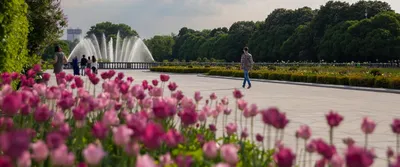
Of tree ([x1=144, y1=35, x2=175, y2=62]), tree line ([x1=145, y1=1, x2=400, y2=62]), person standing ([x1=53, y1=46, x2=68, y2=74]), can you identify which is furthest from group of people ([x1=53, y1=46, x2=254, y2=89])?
tree ([x1=144, y1=35, x2=175, y2=62])

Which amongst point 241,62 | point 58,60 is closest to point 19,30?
point 58,60

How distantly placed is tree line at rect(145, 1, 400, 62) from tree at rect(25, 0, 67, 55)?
39.4 metres

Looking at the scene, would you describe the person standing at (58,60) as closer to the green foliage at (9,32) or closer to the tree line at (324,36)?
the green foliage at (9,32)

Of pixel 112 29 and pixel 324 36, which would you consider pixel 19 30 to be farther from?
pixel 112 29

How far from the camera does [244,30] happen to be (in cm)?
8550

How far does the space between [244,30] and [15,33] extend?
2999 inches

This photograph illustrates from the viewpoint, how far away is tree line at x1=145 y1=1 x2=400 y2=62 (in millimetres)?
55219

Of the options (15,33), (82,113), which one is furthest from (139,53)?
(82,113)

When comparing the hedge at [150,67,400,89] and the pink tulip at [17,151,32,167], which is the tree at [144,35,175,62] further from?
the pink tulip at [17,151,32,167]

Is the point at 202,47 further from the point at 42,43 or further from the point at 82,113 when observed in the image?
the point at 82,113

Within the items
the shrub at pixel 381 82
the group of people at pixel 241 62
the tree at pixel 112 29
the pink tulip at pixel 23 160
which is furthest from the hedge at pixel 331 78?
the tree at pixel 112 29

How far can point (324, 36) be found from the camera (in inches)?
2398

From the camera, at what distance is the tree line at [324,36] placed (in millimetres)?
55219

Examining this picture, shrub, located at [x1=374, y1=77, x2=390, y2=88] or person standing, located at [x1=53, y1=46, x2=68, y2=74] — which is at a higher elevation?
person standing, located at [x1=53, y1=46, x2=68, y2=74]
